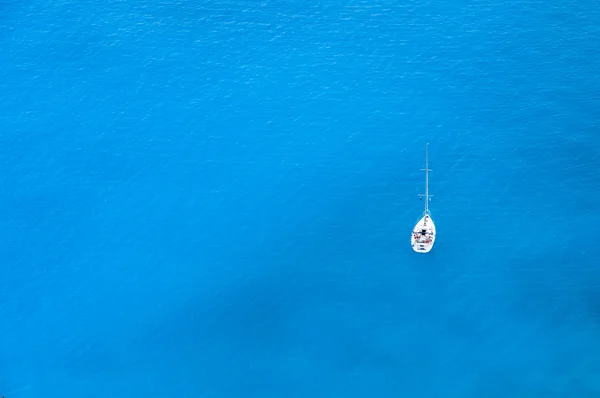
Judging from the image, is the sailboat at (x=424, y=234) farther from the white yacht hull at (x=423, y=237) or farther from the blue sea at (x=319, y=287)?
the blue sea at (x=319, y=287)

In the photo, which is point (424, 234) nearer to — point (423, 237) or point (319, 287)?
point (423, 237)

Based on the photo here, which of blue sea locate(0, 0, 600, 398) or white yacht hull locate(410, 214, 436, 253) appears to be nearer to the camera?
blue sea locate(0, 0, 600, 398)

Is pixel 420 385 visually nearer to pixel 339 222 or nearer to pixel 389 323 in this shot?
pixel 389 323

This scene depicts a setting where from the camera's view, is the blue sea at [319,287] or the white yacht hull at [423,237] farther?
the white yacht hull at [423,237]

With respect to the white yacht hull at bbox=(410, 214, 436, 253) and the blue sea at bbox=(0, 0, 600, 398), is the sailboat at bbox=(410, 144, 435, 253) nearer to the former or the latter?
the white yacht hull at bbox=(410, 214, 436, 253)

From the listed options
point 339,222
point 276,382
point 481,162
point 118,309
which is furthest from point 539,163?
point 118,309

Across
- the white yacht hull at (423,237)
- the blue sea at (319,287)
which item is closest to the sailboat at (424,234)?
the white yacht hull at (423,237)

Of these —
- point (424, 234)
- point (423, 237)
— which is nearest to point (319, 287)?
point (423, 237)

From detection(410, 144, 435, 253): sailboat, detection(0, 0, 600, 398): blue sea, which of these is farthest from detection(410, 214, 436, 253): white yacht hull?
detection(0, 0, 600, 398): blue sea
